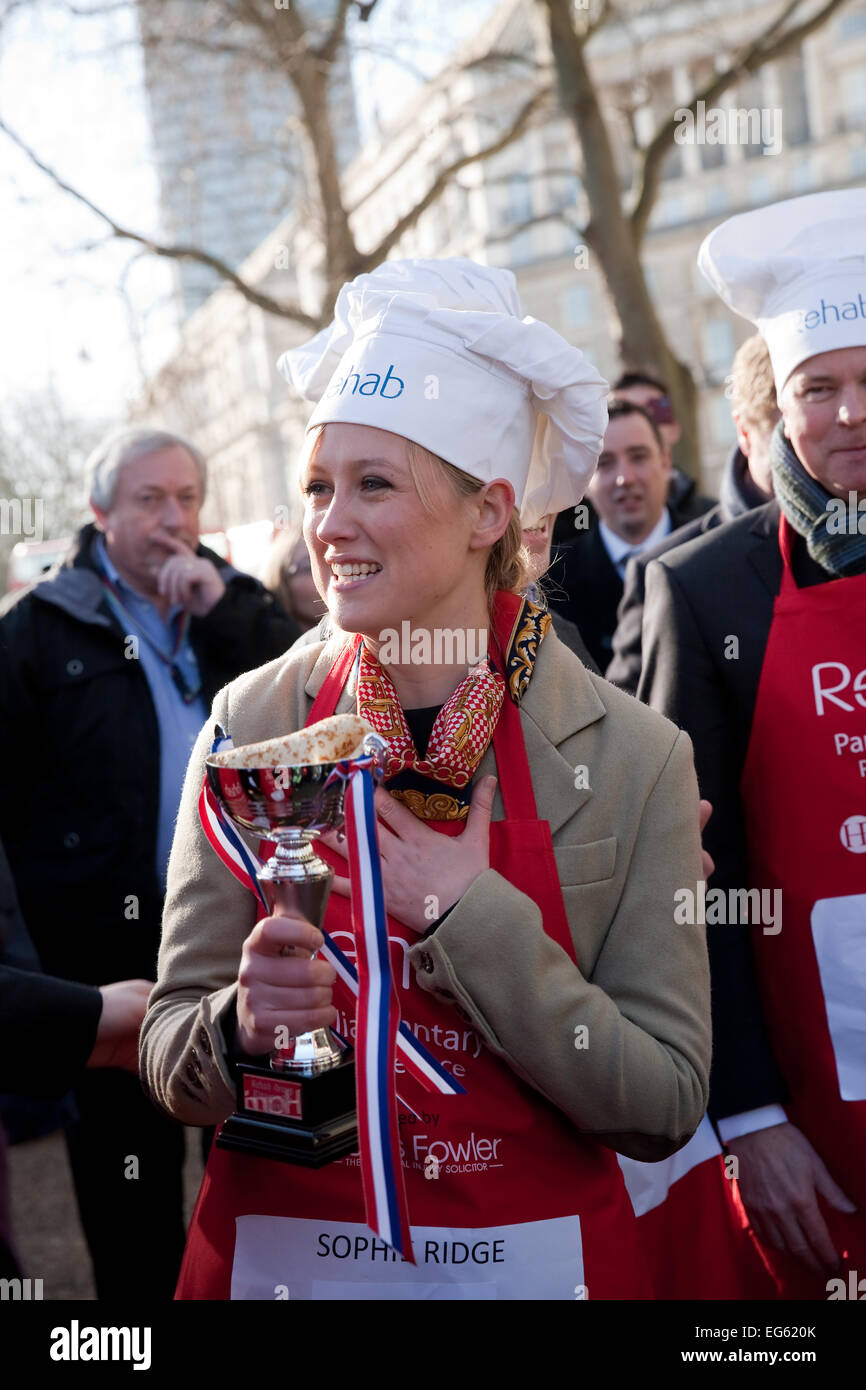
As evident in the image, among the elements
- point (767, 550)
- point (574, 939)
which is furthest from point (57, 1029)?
point (767, 550)

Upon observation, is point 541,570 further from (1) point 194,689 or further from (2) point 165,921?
(1) point 194,689

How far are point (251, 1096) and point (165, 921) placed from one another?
0.40 metres

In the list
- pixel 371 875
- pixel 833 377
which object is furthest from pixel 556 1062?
pixel 833 377

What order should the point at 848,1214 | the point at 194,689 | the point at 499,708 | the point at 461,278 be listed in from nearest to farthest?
the point at 499,708 < the point at 461,278 < the point at 848,1214 < the point at 194,689

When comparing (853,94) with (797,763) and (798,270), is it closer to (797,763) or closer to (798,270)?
(798,270)

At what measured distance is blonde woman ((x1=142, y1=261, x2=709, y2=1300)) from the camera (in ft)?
7.20

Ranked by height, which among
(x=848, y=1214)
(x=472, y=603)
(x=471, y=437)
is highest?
(x=471, y=437)

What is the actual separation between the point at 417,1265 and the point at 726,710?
1309 millimetres

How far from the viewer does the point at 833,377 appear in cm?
300

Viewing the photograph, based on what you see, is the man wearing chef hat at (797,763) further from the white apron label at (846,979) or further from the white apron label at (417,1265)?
the white apron label at (417,1265)

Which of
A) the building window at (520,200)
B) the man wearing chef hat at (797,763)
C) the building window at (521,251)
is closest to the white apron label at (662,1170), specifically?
the man wearing chef hat at (797,763)

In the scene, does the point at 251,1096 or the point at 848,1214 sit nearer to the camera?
the point at 251,1096

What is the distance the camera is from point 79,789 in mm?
4570

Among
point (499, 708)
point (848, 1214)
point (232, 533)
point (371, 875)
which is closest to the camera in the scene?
point (371, 875)
